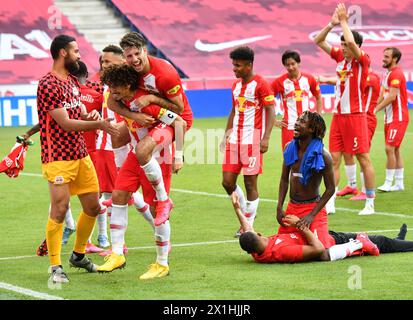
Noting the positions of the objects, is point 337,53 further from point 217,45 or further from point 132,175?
point 217,45

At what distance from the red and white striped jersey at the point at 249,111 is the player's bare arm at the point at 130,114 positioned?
10.8 feet

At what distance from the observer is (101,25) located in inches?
1479

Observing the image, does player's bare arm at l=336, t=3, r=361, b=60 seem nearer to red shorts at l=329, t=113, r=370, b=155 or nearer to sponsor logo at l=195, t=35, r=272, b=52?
red shorts at l=329, t=113, r=370, b=155

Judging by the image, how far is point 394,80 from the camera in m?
16.8

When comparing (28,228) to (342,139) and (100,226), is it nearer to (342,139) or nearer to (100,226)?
(100,226)

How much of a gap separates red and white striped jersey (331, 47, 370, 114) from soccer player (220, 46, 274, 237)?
2286mm

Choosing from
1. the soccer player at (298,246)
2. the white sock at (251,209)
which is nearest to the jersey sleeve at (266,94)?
the white sock at (251,209)

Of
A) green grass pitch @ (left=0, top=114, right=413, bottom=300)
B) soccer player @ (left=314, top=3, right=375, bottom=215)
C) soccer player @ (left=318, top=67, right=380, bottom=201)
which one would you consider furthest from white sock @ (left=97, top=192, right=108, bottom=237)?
soccer player @ (left=318, top=67, right=380, bottom=201)

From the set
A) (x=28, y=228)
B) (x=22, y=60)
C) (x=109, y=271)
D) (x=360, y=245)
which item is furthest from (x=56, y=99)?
(x=22, y=60)

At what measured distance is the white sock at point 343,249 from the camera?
9.52 m

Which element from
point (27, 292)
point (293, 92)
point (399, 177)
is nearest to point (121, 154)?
point (27, 292)

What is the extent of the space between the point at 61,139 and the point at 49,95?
0.45m

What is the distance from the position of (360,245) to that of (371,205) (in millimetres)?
4031

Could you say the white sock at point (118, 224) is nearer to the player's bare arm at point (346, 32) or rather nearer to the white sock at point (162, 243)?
the white sock at point (162, 243)
